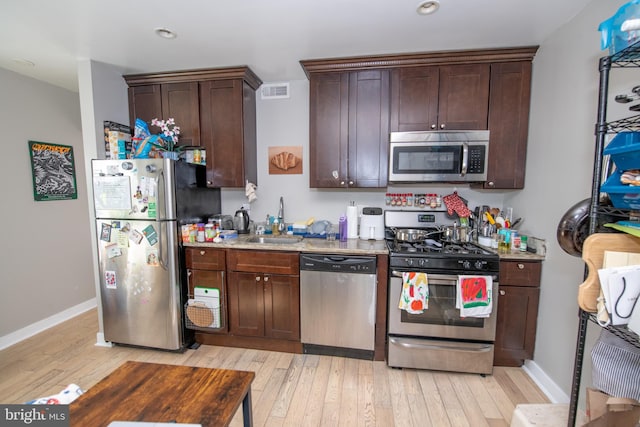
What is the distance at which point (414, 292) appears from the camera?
6.45 ft

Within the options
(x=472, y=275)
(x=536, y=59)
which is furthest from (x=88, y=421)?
(x=536, y=59)

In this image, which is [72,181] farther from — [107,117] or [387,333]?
[387,333]

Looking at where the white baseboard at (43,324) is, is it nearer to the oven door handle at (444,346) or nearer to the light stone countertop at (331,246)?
the light stone countertop at (331,246)

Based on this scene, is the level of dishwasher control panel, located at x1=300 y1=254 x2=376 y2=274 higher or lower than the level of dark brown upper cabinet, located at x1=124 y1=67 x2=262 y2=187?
lower

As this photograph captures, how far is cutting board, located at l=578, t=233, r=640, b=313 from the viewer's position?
3.40ft

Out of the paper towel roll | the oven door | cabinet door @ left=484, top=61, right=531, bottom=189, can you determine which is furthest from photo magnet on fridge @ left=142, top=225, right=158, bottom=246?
cabinet door @ left=484, top=61, right=531, bottom=189

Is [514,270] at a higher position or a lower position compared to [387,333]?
higher

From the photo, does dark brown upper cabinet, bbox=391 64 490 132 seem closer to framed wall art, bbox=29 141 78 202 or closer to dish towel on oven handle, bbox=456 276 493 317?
dish towel on oven handle, bbox=456 276 493 317

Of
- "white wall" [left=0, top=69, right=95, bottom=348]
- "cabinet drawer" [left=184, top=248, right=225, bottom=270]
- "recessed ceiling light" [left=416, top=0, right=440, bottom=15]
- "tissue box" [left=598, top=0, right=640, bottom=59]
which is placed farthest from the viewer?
"white wall" [left=0, top=69, right=95, bottom=348]

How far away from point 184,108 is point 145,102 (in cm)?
43

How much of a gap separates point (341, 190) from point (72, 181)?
10.1 feet

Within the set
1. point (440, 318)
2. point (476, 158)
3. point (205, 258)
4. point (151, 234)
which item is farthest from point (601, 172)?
point (151, 234)

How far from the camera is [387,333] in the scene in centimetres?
211

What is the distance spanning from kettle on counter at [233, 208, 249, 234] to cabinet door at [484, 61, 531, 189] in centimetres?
236
